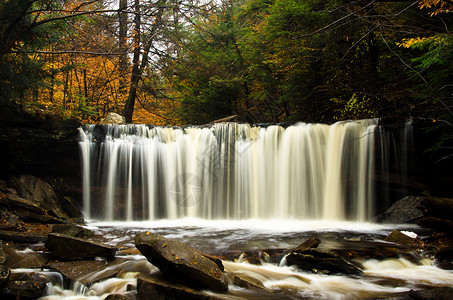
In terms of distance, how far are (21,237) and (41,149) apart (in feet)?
17.2

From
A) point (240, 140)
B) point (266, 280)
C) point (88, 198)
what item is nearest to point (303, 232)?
point (266, 280)

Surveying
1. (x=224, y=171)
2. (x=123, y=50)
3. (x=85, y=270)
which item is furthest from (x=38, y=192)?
(x=224, y=171)

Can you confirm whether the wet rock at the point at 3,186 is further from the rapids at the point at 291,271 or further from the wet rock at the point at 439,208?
the wet rock at the point at 439,208

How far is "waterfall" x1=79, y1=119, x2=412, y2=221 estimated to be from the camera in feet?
34.8

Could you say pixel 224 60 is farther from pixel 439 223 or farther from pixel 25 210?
pixel 439 223

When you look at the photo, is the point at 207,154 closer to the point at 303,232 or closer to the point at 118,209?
the point at 118,209

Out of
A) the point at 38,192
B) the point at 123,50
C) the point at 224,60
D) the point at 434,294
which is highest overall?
the point at 224,60

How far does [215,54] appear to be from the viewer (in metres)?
17.3

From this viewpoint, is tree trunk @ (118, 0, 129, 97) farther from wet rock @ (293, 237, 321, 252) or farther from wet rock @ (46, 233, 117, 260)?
wet rock @ (293, 237, 321, 252)

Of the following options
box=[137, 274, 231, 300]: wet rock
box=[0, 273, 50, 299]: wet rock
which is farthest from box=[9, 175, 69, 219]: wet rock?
box=[137, 274, 231, 300]: wet rock

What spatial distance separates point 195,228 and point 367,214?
585 centimetres

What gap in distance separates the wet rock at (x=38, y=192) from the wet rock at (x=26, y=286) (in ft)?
17.7

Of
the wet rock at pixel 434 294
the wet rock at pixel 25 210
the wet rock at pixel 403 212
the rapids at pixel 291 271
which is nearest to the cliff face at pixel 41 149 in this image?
the wet rock at pixel 25 210

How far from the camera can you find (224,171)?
11.9m
